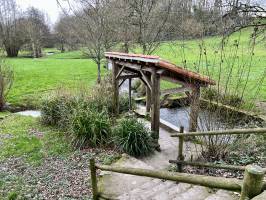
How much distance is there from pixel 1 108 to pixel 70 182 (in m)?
7.54

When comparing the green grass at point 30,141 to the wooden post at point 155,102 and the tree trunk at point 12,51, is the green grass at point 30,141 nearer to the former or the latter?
the wooden post at point 155,102

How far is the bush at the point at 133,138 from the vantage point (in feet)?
21.2

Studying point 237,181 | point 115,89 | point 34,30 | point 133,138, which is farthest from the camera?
point 34,30

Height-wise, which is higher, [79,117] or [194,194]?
[79,117]

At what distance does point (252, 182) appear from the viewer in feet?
5.31

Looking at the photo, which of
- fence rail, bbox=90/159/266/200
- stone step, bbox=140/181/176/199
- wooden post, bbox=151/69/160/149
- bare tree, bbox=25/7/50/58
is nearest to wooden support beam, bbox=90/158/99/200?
stone step, bbox=140/181/176/199

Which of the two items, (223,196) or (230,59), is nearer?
(223,196)

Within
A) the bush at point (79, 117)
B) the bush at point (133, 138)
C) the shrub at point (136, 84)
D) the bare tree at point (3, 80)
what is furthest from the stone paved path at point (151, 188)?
the shrub at point (136, 84)

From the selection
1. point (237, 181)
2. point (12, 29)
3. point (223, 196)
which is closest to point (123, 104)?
point (223, 196)

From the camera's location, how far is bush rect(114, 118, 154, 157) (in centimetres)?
647

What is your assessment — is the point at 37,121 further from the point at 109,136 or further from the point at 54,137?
the point at 109,136

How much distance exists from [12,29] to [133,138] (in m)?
30.7

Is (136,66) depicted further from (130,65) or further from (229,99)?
(229,99)

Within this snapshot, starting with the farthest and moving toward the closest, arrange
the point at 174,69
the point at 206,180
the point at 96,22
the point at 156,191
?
the point at 96,22 → the point at 174,69 → the point at 156,191 → the point at 206,180
